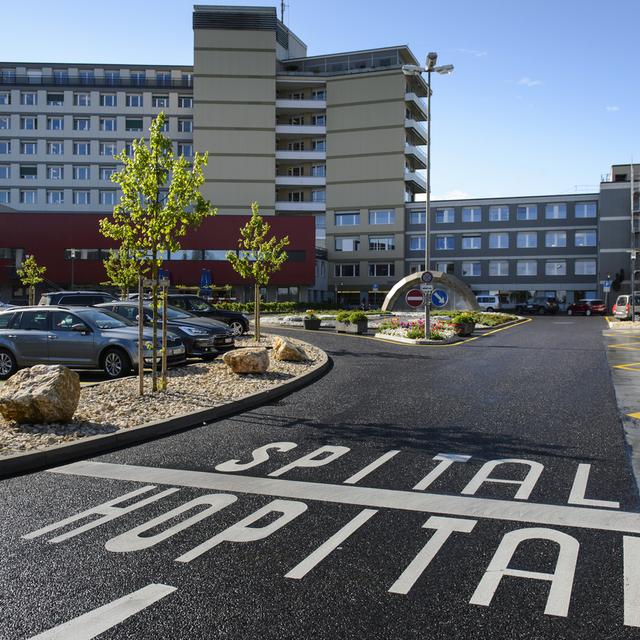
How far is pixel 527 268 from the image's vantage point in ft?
234

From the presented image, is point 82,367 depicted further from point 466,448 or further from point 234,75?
point 234,75

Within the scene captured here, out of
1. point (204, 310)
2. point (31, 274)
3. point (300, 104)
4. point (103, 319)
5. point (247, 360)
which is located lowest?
point (247, 360)

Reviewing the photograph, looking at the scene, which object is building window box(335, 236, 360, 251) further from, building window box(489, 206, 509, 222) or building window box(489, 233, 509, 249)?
building window box(489, 206, 509, 222)

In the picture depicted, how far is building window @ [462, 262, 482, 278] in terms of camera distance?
7281 cm

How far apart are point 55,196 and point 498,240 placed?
163 feet

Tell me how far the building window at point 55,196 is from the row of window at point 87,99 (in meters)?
9.77

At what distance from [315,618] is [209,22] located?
7725 centimetres

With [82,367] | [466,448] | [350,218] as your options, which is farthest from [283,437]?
[350,218]

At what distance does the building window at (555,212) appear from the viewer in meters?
69.7

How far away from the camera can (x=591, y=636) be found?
3459mm

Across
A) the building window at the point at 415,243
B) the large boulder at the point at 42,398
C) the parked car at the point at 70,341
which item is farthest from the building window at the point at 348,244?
the large boulder at the point at 42,398

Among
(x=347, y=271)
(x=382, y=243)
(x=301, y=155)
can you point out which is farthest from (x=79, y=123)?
(x=382, y=243)

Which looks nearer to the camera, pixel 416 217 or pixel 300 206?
pixel 416 217

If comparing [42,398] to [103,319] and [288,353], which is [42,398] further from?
[288,353]
